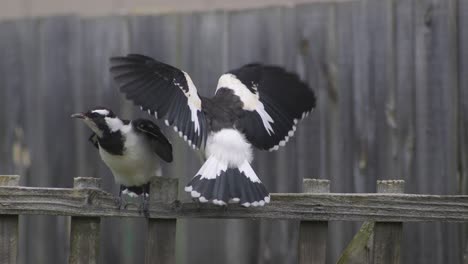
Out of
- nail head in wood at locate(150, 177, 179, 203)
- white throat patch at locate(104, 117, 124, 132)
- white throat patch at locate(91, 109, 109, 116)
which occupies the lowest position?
nail head in wood at locate(150, 177, 179, 203)

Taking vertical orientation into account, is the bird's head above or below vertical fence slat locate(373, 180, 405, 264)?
above

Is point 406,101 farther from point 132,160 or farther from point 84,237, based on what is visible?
point 84,237

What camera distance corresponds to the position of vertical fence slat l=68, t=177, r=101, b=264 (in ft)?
13.0

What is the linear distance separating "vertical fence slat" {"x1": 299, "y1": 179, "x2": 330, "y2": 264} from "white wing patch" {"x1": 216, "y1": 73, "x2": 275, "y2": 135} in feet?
2.70

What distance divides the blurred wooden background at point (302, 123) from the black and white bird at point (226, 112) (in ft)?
1.80

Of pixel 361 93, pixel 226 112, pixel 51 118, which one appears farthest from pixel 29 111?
pixel 361 93

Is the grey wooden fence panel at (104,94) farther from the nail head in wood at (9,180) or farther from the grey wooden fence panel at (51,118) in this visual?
the nail head in wood at (9,180)

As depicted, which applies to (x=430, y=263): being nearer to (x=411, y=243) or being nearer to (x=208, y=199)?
(x=411, y=243)

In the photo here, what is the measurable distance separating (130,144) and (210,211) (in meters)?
0.80

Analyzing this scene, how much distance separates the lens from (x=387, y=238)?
13.5 ft

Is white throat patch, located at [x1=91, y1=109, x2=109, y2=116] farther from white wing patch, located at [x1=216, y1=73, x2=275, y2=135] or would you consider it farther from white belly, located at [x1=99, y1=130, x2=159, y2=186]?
white wing patch, located at [x1=216, y1=73, x2=275, y2=135]

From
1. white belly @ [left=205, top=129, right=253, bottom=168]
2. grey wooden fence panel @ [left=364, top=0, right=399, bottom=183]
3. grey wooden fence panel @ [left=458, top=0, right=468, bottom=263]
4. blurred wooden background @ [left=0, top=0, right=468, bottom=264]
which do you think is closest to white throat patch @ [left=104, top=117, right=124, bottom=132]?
white belly @ [left=205, top=129, right=253, bottom=168]

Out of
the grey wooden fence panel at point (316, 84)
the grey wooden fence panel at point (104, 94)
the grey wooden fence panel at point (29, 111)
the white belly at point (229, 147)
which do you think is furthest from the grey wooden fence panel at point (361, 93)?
the grey wooden fence panel at point (29, 111)

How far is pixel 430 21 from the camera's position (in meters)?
5.45
